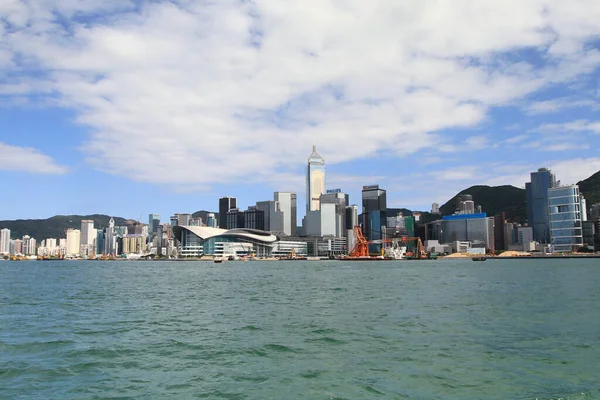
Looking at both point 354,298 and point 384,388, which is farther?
point 354,298

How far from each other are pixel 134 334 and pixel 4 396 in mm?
10104

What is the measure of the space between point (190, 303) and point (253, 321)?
39.4 ft

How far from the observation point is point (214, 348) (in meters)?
20.8

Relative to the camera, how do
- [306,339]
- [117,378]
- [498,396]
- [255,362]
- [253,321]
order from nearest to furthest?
[498,396] < [117,378] < [255,362] < [306,339] < [253,321]

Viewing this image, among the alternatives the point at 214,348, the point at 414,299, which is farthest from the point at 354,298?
the point at 214,348

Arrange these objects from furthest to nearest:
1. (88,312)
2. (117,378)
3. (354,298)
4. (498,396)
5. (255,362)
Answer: (354,298) → (88,312) → (255,362) → (117,378) → (498,396)

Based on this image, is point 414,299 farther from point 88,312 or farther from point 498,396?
point 498,396

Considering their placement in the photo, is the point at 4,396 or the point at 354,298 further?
the point at 354,298

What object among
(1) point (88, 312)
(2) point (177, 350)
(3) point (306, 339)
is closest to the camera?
(2) point (177, 350)

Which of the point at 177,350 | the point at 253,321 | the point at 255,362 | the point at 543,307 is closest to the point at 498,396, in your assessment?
the point at 255,362

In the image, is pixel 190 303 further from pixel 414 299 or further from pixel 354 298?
pixel 414 299

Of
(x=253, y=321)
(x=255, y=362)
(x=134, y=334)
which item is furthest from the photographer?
(x=253, y=321)

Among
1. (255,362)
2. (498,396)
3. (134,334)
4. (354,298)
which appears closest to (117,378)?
(255,362)

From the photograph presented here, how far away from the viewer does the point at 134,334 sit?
79.6ft
